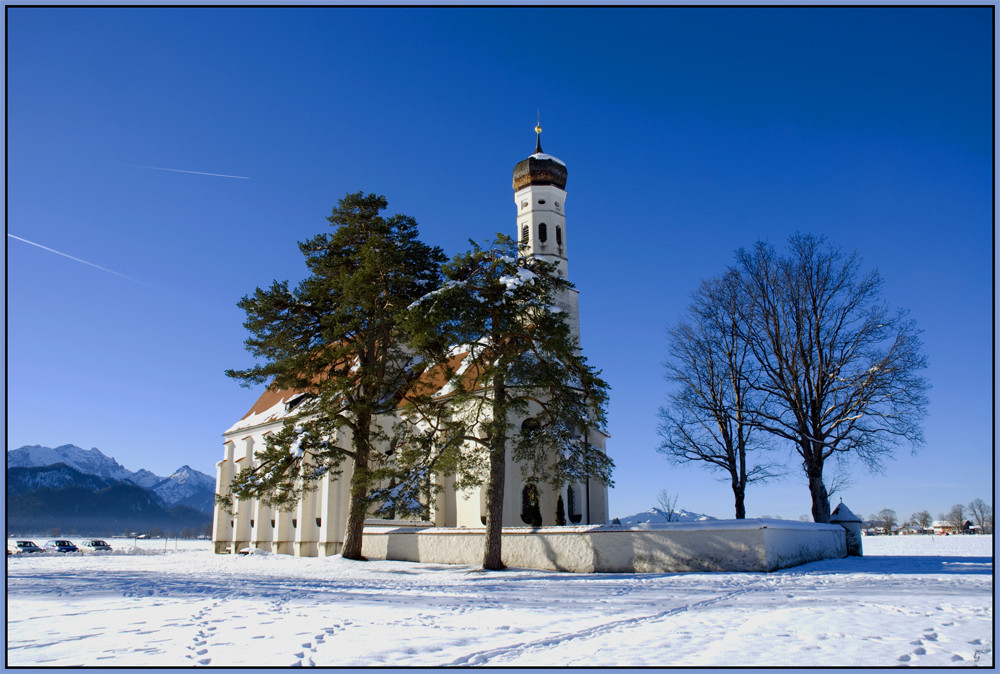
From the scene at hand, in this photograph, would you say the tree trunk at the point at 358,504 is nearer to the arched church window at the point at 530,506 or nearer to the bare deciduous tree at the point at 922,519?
the arched church window at the point at 530,506

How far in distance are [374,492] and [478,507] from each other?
7.66m

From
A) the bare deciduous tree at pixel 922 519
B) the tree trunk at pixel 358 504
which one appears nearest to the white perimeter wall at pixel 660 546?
the tree trunk at pixel 358 504

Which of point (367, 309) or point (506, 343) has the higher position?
point (367, 309)

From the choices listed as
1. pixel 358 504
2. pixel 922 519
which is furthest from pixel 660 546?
pixel 922 519

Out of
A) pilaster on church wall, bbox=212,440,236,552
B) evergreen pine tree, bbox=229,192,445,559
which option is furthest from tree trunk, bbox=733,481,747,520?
pilaster on church wall, bbox=212,440,236,552

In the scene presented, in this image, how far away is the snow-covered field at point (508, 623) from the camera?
6578 millimetres

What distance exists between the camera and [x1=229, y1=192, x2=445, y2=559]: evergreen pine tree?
2322 centimetres

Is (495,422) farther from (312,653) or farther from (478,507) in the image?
(312,653)

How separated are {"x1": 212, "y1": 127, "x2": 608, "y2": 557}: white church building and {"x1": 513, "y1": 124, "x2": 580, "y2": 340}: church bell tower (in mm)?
61

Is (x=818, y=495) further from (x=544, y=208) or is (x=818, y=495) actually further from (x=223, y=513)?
(x=223, y=513)

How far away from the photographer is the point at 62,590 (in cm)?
1333

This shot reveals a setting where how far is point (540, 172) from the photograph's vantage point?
137 feet

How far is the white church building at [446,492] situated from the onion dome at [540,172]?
0.06 metres

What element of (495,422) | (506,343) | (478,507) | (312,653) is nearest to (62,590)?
(312,653)
